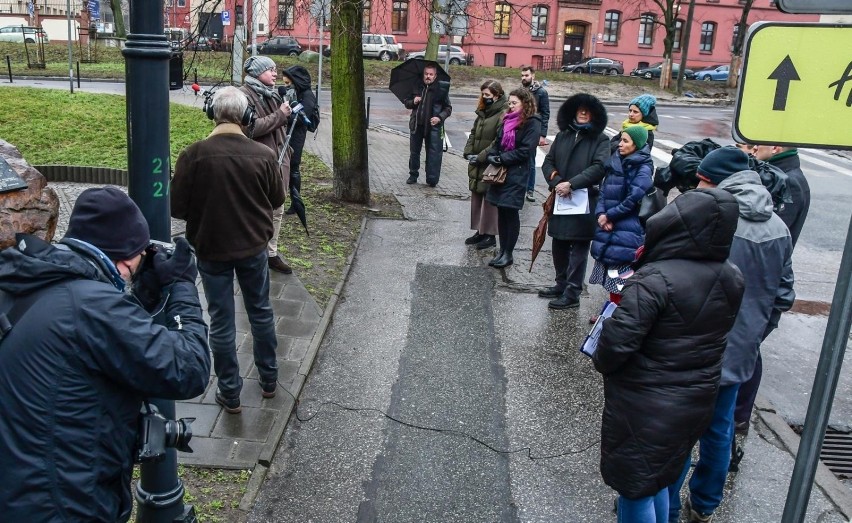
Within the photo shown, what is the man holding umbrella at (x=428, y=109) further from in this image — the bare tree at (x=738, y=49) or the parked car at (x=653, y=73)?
the parked car at (x=653, y=73)

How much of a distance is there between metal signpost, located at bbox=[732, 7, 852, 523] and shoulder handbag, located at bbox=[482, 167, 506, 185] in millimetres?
5630

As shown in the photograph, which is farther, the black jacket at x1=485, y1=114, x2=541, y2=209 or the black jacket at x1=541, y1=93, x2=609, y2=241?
the black jacket at x1=485, y1=114, x2=541, y2=209

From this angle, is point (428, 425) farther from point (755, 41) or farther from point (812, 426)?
point (755, 41)

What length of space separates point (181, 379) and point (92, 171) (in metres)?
9.83

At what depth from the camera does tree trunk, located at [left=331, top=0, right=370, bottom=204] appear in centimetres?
1062

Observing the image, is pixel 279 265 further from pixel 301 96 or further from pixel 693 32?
pixel 693 32

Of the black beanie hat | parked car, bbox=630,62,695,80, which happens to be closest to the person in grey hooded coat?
the black beanie hat

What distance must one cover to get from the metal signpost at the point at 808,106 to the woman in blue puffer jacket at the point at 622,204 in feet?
12.7

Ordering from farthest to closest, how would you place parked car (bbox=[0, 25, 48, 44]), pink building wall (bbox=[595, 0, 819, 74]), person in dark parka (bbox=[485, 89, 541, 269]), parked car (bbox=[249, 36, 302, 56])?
pink building wall (bbox=[595, 0, 819, 74]) → parked car (bbox=[249, 36, 302, 56]) → parked car (bbox=[0, 25, 48, 44]) → person in dark parka (bbox=[485, 89, 541, 269])

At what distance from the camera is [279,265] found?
26.2ft

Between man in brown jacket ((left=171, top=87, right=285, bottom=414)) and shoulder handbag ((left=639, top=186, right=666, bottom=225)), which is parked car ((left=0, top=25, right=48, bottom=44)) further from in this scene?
shoulder handbag ((left=639, top=186, right=666, bottom=225))

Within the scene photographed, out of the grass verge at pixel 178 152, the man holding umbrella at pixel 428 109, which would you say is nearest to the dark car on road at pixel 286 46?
the grass verge at pixel 178 152

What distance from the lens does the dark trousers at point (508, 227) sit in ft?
28.8

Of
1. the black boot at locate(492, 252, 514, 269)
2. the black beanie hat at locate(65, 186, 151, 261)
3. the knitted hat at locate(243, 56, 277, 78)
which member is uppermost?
the knitted hat at locate(243, 56, 277, 78)
